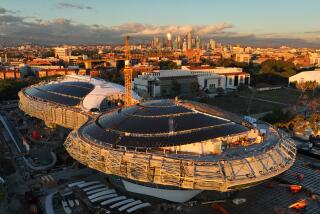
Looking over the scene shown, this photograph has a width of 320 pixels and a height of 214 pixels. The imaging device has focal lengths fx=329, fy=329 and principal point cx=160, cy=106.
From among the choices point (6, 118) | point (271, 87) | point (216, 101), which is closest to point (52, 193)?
point (6, 118)

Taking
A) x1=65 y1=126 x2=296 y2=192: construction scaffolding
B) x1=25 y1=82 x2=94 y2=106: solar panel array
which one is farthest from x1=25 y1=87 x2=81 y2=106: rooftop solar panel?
x1=65 y1=126 x2=296 y2=192: construction scaffolding

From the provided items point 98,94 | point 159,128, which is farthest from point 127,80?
point 159,128

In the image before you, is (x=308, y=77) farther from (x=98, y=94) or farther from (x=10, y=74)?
(x=10, y=74)

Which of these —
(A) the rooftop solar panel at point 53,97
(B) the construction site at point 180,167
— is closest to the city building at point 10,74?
(A) the rooftop solar panel at point 53,97

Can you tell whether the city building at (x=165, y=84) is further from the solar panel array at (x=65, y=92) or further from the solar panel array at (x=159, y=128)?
the solar panel array at (x=159, y=128)

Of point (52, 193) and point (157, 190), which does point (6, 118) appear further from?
point (157, 190)

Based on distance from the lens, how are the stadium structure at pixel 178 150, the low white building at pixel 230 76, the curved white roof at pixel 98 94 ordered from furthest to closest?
the low white building at pixel 230 76 → the curved white roof at pixel 98 94 → the stadium structure at pixel 178 150

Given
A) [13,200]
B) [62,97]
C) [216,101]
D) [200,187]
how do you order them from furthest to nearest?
1. [216,101]
2. [62,97]
3. [13,200]
4. [200,187]
